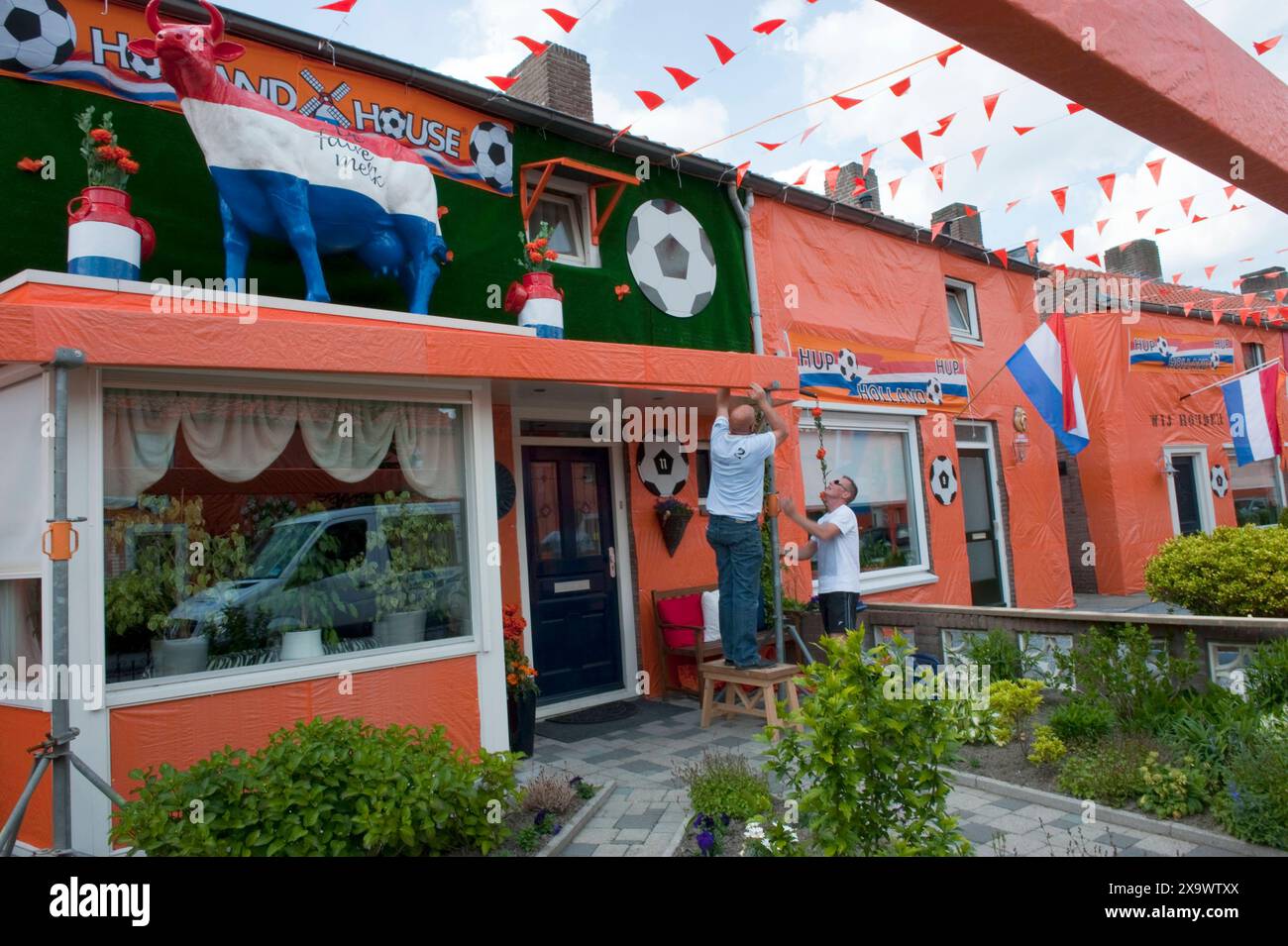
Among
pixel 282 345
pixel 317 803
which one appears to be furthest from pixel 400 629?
pixel 282 345

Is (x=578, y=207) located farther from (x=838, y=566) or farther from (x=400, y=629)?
(x=400, y=629)

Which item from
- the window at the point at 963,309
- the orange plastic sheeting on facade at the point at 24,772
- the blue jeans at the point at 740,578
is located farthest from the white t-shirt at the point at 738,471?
the window at the point at 963,309

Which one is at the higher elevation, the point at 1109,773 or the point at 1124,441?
the point at 1124,441

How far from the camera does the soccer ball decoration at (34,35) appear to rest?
5195mm

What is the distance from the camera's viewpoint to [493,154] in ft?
23.9

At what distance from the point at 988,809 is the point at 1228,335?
1575 centimetres

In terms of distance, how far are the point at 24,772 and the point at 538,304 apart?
429 cm

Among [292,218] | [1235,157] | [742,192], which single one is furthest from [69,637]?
[742,192]

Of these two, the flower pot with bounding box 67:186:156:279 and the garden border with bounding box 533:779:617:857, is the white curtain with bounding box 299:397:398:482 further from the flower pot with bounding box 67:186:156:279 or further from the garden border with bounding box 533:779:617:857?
the garden border with bounding box 533:779:617:857

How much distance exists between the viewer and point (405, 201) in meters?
6.15

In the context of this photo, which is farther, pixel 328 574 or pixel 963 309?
pixel 963 309

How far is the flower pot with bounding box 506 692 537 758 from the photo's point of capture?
583 cm

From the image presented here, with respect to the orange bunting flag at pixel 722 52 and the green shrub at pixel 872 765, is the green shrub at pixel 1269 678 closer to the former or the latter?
the green shrub at pixel 872 765
